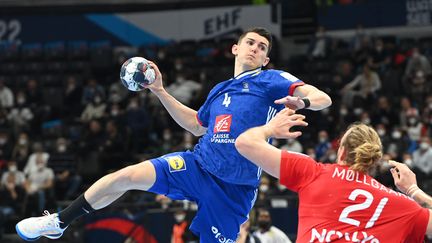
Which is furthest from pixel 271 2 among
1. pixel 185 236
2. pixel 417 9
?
pixel 185 236

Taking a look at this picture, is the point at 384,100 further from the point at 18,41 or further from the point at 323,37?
the point at 18,41

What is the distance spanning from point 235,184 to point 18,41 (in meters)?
23.0

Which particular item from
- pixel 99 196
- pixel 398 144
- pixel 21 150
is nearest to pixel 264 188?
pixel 398 144

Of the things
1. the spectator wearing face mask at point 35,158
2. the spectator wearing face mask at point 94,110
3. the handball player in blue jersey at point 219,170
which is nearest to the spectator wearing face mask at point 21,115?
the spectator wearing face mask at point 94,110

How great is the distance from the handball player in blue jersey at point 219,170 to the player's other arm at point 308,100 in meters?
0.08

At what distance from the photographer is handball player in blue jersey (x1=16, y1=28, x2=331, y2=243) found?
7211 millimetres

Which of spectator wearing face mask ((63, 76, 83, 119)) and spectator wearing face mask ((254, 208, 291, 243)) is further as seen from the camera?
spectator wearing face mask ((63, 76, 83, 119))

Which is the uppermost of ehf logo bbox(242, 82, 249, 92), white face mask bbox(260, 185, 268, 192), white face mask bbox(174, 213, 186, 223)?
ehf logo bbox(242, 82, 249, 92)

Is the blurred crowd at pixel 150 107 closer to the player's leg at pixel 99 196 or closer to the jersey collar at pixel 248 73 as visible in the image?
the jersey collar at pixel 248 73

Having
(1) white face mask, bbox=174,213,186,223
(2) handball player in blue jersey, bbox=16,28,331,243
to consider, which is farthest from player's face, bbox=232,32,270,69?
(1) white face mask, bbox=174,213,186,223

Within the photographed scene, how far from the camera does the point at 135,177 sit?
7.11 meters

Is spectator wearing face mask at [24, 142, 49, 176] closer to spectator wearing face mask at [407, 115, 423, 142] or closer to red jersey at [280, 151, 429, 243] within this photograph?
spectator wearing face mask at [407, 115, 423, 142]

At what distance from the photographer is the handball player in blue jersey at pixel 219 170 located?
7.21 meters

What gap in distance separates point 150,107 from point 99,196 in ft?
51.4
